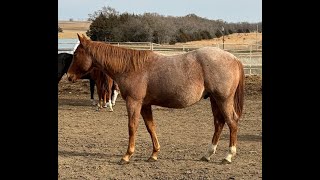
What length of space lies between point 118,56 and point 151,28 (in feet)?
89.5

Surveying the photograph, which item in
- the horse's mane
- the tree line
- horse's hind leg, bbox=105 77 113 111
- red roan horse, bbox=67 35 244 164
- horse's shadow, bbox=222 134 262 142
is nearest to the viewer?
red roan horse, bbox=67 35 244 164

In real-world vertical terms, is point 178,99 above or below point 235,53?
below

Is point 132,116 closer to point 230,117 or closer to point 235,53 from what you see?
point 230,117

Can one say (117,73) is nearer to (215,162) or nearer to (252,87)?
(215,162)

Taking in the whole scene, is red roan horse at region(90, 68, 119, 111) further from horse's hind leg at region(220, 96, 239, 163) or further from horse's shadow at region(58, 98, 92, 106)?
horse's hind leg at region(220, 96, 239, 163)

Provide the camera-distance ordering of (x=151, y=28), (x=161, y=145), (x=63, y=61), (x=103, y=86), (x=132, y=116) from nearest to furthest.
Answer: (x=132, y=116) → (x=161, y=145) → (x=103, y=86) → (x=63, y=61) → (x=151, y=28)

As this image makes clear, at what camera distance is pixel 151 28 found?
107 feet

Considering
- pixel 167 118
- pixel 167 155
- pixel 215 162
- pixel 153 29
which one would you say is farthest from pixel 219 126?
pixel 153 29

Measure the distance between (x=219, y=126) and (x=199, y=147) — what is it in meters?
0.82

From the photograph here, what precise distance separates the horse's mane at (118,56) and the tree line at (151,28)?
22967mm

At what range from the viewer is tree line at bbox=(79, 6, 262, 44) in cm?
2898

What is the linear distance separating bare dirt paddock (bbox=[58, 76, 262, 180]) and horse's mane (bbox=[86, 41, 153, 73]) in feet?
4.08

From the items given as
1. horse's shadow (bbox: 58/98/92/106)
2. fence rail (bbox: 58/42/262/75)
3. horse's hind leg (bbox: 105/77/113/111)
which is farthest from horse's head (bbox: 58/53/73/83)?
fence rail (bbox: 58/42/262/75)

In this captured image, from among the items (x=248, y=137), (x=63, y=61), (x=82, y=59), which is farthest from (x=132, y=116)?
(x=63, y=61)
